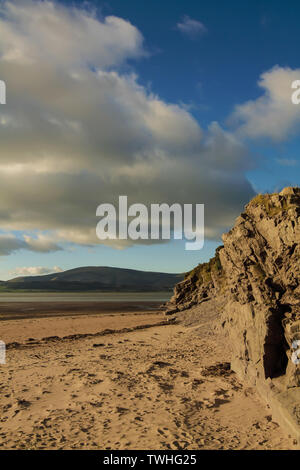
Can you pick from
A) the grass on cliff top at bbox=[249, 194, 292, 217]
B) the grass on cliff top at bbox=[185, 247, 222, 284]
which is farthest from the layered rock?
the grass on cliff top at bbox=[249, 194, 292, 217]

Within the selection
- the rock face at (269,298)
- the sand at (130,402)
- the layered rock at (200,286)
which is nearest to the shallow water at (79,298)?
the layered rock at (200,286)

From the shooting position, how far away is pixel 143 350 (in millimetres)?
18094

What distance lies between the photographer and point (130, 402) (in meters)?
10.2

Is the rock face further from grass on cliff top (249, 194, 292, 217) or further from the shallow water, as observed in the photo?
the shallow water

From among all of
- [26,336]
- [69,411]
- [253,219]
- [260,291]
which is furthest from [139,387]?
[26,336]

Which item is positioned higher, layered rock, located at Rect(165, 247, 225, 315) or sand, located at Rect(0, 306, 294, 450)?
layered rock, located at Rect(165, 247, 225, 315)

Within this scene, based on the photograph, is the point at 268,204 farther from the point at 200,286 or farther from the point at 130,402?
the point at 200,286

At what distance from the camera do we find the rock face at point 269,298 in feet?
31.1

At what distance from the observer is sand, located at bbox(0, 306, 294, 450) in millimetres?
7879

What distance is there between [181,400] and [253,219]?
22.8ft

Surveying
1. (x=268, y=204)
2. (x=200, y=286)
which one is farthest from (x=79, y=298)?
(x=268, y=204)

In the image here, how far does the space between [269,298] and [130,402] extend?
18.6 feet

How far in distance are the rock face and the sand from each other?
0.77m
